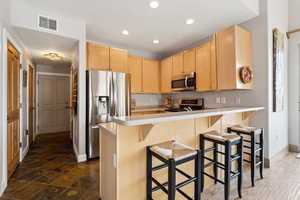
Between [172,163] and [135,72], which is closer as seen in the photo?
[172,163]

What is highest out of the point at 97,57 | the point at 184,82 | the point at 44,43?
the point at 44,43

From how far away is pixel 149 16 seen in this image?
2.60 metres

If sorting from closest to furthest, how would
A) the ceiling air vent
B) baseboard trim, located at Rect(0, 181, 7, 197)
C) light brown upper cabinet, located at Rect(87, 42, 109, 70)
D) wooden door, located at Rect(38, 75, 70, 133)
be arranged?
baseboard trim, located at Rect(0, 181, 7, 197) < the ceiling air vent < light brown upper cabinet, located at Rect(87, 42, 109, 70) < wooden door, located at Rect(38, 75, 70, 133)

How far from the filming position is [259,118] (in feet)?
8.57

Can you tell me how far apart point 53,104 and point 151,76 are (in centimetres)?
389

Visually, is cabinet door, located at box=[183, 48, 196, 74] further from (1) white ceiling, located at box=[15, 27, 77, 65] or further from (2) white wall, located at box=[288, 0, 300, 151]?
(1) white ceiling, located at box=[15, 27, 77, 65]

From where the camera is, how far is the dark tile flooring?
1854 millimetres

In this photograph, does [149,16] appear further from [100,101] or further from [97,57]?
[100,101]

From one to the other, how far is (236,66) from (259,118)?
1047 mm

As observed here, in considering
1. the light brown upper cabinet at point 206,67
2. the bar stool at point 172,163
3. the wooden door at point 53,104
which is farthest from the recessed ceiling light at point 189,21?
the wooden door at point 53,104

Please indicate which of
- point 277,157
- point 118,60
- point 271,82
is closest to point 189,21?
point 118,60

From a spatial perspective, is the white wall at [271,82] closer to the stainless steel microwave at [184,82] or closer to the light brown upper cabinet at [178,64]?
the stainless steel microwave at [184,82]

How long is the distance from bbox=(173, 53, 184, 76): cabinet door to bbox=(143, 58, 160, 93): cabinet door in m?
0.70

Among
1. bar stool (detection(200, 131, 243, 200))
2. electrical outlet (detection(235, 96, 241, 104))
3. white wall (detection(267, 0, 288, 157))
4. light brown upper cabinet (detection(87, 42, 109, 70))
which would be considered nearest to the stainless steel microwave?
electrical outlet (detection(235, 96, 241, 104))
